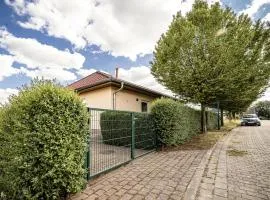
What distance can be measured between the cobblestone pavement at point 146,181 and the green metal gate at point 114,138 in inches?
12.5

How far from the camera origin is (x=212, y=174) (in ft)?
19.2

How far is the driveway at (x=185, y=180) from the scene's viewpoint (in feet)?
14.5

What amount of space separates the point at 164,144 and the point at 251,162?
362 centimetres

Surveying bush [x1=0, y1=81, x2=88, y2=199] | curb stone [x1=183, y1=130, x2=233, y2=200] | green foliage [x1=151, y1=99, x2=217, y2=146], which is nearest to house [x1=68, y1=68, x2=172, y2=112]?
green foliage [x1=151, y1=99, x2=217, y2=146]

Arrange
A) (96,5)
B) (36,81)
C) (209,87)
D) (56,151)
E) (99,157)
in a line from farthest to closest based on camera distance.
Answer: (209,87)
(96,5)
(99,157)
(36,81)
(56,151)

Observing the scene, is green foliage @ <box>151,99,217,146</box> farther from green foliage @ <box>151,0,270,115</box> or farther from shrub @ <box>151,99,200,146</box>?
green foliage @ <box>151,0,270,115</box>

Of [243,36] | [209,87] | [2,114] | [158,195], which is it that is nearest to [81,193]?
[158,195]

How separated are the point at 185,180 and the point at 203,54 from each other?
10.3 m

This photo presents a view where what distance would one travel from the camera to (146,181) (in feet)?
17.1

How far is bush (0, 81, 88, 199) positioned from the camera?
3.75 m

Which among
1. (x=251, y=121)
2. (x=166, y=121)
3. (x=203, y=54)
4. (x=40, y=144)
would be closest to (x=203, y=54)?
(x=203, y=54)

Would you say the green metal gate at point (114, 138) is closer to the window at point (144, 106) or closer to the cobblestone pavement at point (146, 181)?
the cobblestone pavement at point (146, 181)

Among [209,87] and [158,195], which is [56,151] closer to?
[158,195]

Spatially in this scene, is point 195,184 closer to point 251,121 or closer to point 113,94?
point 113,94
